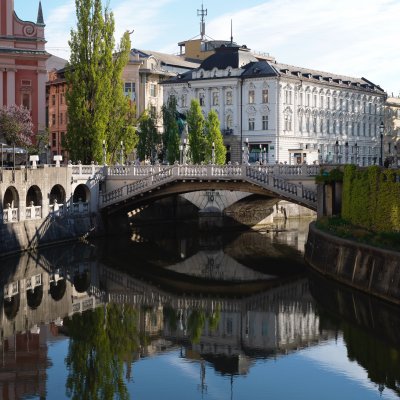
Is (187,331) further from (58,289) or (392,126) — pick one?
(392,126)

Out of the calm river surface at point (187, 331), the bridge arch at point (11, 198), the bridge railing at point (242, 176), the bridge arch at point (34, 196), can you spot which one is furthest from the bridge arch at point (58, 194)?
the calm river surface at point (187, 331)

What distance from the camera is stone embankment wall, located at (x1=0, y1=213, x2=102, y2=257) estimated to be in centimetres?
5828

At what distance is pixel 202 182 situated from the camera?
2677 inches

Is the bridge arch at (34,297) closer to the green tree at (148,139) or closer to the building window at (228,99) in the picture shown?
the green tree at (148,139)

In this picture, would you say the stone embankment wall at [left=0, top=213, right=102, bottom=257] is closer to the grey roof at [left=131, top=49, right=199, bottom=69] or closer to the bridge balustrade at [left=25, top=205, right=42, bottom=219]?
the bridge balustrade at [left=25, top=205, right=42, bottom=219]

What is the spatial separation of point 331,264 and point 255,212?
1368 inches

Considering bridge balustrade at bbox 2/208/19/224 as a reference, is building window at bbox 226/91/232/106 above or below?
above

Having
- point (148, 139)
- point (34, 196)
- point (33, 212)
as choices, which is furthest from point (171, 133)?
point (33, 212)

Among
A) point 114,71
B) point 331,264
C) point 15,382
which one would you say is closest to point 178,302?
point 331,264

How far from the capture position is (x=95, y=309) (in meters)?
44.7

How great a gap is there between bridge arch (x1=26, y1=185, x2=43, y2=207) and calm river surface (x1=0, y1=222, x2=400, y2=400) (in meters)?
5.56

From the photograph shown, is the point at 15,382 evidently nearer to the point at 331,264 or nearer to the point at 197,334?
the point at 197,334

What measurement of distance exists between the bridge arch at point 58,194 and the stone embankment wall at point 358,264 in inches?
858

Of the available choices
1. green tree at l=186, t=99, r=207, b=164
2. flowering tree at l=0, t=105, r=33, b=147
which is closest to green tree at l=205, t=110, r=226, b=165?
green tree at l=186, t=99, r=207, b=164
